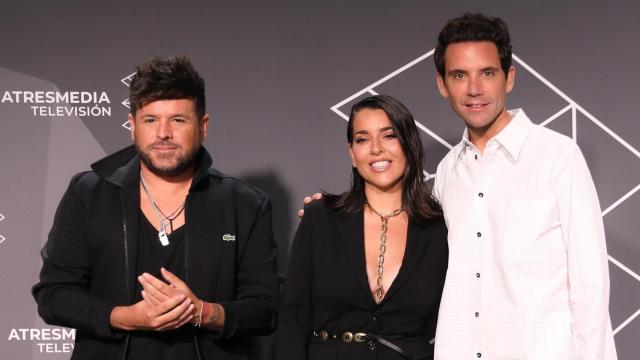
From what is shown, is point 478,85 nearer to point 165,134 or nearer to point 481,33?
point 481,33

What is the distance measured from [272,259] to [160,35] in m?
1.25

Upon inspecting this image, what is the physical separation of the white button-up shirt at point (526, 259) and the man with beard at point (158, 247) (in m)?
0.64

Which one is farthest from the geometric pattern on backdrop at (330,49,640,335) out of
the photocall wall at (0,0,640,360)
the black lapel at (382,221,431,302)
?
the black lapel at (382,221,431,302)

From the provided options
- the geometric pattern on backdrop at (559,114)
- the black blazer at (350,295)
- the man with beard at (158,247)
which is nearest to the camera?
the black blazer at (350,295)

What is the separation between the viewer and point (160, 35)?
130 inches

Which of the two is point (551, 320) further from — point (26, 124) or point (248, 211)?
point (26, 124)

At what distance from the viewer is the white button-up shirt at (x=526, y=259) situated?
215 cm

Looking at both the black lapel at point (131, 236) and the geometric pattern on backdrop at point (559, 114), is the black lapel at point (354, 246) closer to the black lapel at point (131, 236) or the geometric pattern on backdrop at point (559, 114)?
the black lapel at point (131, 236)

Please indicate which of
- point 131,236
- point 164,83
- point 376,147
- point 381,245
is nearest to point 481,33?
point 376,147

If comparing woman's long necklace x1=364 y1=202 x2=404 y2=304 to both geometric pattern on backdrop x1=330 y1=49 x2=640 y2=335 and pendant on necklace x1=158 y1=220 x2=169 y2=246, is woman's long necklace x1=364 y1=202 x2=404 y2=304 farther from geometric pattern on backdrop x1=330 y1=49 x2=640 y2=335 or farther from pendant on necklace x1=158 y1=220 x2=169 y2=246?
geometric pattern on backdrop x1=330 y1=49 x2=640 y2=335

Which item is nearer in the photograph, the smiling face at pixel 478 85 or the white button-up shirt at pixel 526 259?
the white button-up shirt at pixel 526 259

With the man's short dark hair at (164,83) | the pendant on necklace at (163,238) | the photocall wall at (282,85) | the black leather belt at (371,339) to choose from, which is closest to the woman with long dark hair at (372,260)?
the black leather belt at (371,339)

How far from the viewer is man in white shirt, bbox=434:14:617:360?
7.07ft

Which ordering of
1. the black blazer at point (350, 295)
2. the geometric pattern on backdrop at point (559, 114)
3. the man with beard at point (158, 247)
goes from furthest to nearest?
the geometric pattern on backdrop at point (559, 114)
the man with beard at point (158, 247)
the black blazer at point (350, 295)
